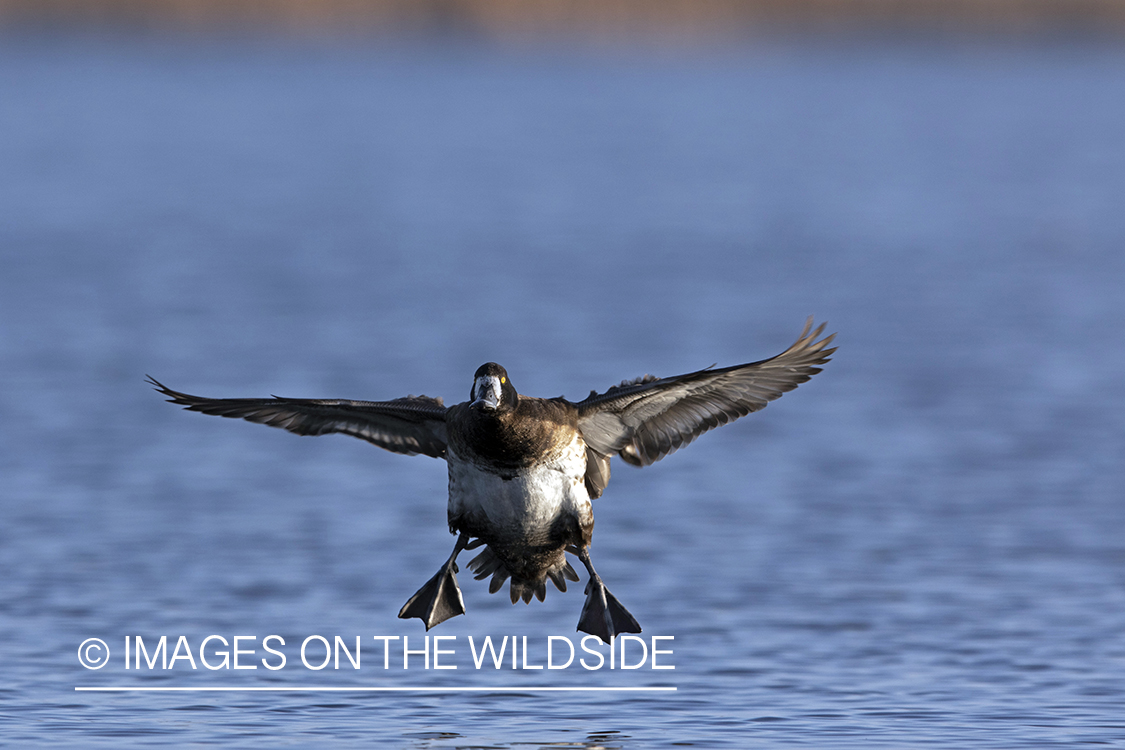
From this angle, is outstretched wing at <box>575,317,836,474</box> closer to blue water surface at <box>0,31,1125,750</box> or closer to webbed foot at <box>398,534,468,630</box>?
webbed foot at <box>398,534,468,630</box>

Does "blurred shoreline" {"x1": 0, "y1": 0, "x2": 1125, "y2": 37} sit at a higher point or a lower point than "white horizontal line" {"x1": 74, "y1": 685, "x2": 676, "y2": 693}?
higher

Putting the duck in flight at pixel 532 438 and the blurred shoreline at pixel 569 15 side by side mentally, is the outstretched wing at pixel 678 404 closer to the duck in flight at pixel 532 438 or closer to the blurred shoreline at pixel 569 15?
the duck in flight at pixel 532 438

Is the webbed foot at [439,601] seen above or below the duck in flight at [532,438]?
below

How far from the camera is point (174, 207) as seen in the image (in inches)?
1695

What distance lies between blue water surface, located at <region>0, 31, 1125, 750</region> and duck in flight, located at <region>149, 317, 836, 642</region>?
0.77 metres

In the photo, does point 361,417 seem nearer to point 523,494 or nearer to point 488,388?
point 523,494

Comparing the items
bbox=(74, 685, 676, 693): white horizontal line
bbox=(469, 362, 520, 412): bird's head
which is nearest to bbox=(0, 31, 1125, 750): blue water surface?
bbox=(74, 685, 676, 693): white horizontal line

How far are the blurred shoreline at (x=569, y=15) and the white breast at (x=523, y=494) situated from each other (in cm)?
9927

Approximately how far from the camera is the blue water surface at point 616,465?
10.5 meters

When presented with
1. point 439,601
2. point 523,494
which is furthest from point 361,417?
point 523,494

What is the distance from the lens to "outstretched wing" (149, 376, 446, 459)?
10047 mm

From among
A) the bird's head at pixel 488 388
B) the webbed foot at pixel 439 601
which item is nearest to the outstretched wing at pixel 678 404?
the bird's head at pixel 488 388

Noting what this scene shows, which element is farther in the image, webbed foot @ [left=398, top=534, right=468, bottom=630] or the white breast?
webbed foot @ [left=398, top=534, right=468, bottom=630]

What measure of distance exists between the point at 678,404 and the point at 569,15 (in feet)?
340
